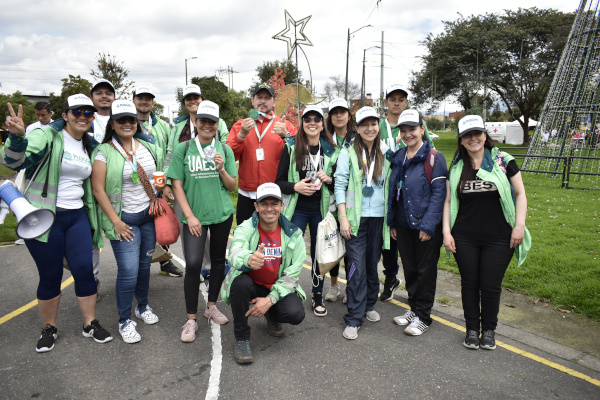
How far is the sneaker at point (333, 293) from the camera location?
497 cm

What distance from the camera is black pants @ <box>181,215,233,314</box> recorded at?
13.1 feet

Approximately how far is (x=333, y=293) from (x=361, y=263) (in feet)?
3.30

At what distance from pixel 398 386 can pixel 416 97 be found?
40.9 m

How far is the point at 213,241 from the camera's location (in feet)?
13.5

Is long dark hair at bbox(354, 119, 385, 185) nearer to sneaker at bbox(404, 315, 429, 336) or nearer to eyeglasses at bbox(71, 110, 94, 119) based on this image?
sneaker at bbox(404, 315, 429, 336)

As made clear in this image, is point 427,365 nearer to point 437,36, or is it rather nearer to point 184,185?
point 184,185

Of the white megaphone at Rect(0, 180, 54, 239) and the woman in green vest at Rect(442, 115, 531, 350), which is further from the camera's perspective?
the woman in green vest at Rect(442, 115, 531, 350)

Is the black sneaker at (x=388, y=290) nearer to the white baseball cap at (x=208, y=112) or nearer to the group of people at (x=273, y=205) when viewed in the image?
the group of people at (x=273, y=205)

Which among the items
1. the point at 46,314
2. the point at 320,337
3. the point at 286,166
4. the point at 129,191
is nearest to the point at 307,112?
the point at 286,166

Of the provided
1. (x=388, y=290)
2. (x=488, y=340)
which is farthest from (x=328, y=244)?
(x=488, y=340)

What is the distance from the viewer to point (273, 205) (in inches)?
146

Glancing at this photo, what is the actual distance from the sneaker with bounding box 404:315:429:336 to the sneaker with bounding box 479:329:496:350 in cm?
54

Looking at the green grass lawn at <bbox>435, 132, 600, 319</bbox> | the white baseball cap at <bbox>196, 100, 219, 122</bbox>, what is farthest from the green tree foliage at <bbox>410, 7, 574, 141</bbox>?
the white baseball cap at <bbox>196, 100, 219, 122</bbox>

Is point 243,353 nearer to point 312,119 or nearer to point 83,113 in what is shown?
point 312,119
